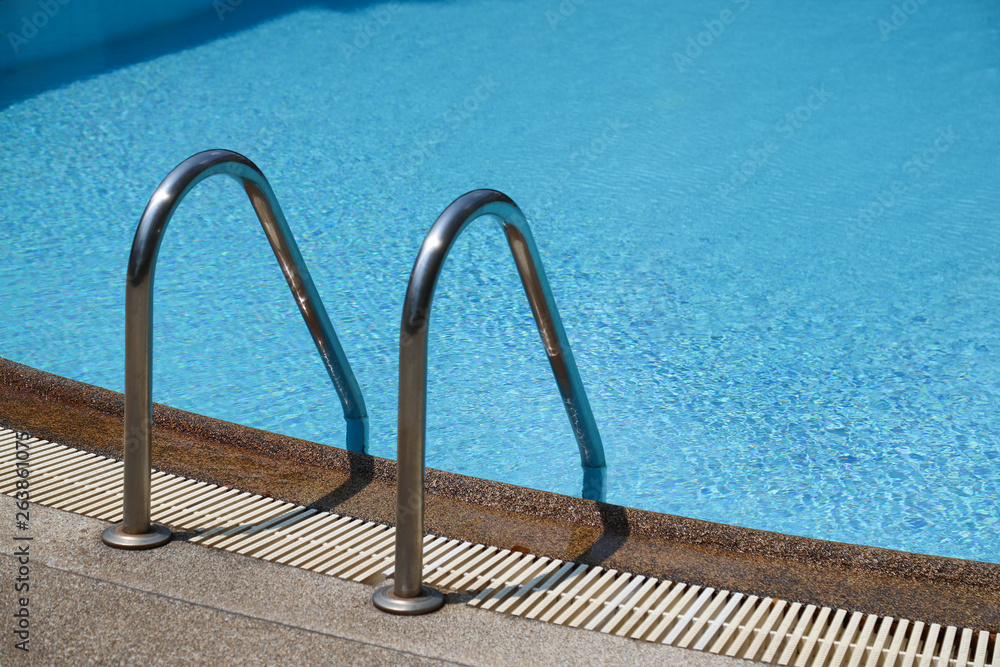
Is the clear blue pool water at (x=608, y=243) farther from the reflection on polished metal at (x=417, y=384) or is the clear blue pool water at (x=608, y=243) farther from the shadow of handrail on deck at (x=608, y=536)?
the reflection on polished metal at (x=417, y=384)

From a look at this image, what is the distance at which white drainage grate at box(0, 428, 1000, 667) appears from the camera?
6.14ft

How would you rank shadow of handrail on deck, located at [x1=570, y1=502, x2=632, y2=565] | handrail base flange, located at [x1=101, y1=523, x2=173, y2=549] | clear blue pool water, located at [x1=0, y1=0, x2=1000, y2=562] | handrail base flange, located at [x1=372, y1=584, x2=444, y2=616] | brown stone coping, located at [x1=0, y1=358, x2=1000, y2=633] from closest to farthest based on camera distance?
handrail base flange, located at [x1=372, y1=584, x2=444, y2=616] < handrail base flange, located at [x1=101, y1=523, x2=173, y2=549] < brown stone coping, located at [x1=0, y1=358, x2=1000, y2=633] < shadow of handrail on deck, located at [x1=570, y1=502, x2=632, y2=565] < clear blue pool water, located at [x1=0, y1=0, x2=1000, y2=562]

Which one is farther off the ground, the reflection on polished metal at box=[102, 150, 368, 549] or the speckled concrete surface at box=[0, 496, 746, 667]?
the reflection on polished metal at box=[102, 150, 368, 549]

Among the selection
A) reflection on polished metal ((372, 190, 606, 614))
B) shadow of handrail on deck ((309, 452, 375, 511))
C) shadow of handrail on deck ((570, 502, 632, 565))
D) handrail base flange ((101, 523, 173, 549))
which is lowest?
shadow of handrail on deck ((570, 502, 632, 565))

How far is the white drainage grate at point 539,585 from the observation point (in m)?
1.87

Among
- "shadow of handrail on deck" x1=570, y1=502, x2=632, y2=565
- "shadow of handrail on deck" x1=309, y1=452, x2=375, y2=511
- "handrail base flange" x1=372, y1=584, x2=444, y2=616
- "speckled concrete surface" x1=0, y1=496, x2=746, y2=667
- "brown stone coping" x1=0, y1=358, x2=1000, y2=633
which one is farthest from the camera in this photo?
"shadow of handrail on deck" x1=309, y1=452, x2=375, y2=511

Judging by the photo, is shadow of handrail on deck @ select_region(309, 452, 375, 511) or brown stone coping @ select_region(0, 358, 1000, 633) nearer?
brown stone coping @ select_region(0, 358, 1000, 633)

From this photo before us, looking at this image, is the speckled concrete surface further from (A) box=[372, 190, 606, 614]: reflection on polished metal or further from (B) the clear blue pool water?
(B) the clear blue pool water

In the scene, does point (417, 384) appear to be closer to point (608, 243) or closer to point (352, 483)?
point (352, 483)

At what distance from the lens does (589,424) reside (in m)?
2.80

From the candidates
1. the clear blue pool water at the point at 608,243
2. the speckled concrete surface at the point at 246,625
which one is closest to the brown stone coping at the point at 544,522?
the speckled concrete surface at the point at 246,625

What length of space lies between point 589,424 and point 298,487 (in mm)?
859

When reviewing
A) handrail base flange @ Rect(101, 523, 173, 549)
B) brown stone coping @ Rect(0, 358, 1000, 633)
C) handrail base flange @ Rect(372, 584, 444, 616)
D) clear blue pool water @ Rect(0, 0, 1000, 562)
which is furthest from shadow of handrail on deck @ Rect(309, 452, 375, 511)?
clear blue pool water @ Rect(0, 0, 1000, 562)

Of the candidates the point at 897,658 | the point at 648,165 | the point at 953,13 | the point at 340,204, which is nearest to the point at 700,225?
the point at 648,165
